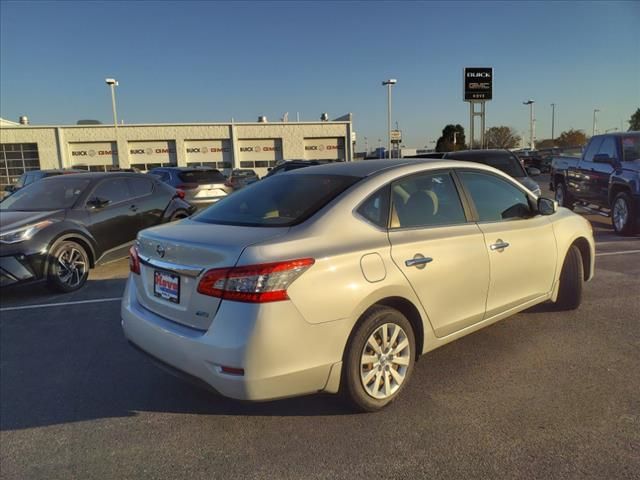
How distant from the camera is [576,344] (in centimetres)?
420

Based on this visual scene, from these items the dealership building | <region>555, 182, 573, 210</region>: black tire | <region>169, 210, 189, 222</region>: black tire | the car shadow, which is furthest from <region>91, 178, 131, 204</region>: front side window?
the dealership building

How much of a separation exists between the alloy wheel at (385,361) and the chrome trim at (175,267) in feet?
3.66

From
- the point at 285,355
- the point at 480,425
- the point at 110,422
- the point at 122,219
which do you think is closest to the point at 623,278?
the point at 480,425

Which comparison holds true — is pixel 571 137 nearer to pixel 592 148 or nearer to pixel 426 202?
pixel 592 148

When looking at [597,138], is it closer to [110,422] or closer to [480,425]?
[480,425]

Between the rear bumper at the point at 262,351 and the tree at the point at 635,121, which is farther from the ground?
the tree at the point at 635,121

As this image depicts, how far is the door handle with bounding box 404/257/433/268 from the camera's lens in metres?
3.15

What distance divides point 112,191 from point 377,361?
6096mm

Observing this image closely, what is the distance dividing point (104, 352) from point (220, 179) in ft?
26.3

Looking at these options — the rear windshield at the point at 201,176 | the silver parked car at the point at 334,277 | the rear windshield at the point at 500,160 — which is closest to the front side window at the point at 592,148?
the rear windshield at the point at 500,160

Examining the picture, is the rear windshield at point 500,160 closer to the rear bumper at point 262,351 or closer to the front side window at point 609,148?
the front side window at point 609,148

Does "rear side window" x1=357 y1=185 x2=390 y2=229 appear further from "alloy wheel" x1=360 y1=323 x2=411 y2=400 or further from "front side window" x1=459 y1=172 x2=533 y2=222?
"front side window" x1=459 y1=172 x2=533 y2=222

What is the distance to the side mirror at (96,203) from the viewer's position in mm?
7145

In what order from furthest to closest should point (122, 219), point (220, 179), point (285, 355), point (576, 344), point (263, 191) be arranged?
point (220, 179) < point (122, 219) < point (576, 344) < point (263, 191) < point (285, 355)
